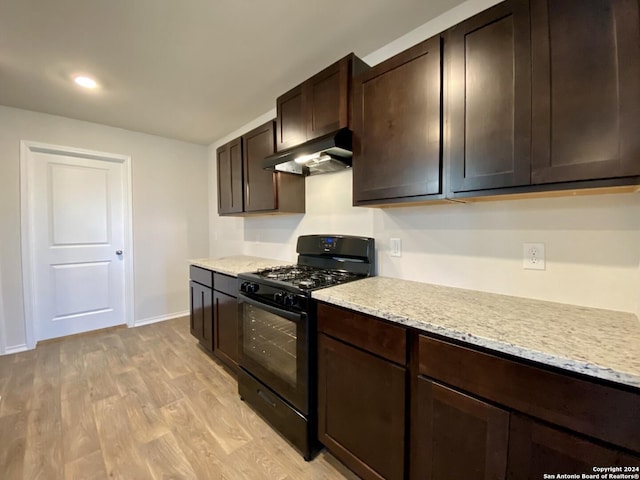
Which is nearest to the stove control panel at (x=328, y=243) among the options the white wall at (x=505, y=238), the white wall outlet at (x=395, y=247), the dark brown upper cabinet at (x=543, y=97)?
the white wall at (x=505, y=238)

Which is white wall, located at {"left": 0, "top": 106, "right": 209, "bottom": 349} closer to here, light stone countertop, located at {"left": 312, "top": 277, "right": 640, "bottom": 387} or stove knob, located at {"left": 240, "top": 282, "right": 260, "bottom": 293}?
stove knob, located at {"left": 240, "top": 282, "right": 260, "bottom": 293}

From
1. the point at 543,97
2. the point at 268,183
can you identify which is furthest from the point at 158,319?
the point at 543,97

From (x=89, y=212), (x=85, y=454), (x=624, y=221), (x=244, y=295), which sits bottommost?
(x=85, y=454)

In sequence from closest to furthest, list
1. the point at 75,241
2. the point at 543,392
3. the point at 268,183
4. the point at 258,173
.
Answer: the point at 543,392
the point at 268,183
the point at 258,173
the point at 75,241

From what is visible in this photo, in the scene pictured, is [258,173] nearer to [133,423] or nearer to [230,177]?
[230,177]

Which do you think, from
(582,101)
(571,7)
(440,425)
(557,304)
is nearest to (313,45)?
(571,7)

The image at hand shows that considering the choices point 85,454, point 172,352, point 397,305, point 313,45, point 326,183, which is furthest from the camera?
point 172,352

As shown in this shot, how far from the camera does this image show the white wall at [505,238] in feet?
3.84

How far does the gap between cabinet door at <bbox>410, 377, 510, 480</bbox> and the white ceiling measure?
200 cm

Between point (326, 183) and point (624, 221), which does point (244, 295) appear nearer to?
point (326, 183)

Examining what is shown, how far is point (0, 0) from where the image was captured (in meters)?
1.50

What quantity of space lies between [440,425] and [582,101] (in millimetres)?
1297

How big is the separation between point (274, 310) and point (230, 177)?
1976 mm

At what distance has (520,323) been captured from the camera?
104 cm
